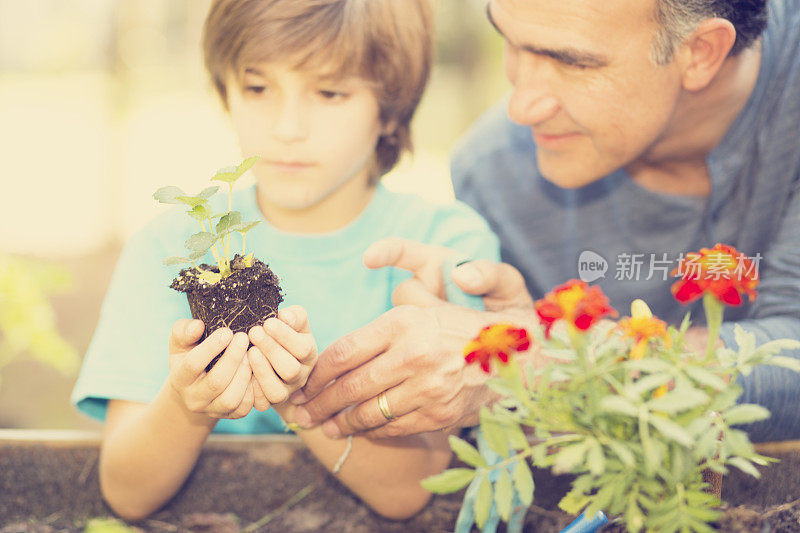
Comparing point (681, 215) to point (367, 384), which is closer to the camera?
point (367, 384)

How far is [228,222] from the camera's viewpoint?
84cm

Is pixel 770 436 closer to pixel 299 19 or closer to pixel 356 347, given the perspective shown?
pixel 356 347

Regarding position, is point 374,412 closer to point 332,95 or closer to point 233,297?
point 233,297

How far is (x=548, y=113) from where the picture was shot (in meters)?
1.30

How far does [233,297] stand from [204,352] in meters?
0.07

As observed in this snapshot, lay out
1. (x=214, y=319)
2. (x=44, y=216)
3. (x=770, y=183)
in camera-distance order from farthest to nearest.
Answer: (x=44, y=216), (x=770, y=183), (x=214, y=319)

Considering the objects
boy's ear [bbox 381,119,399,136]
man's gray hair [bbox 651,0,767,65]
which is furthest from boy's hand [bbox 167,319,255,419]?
man's gray hair [bbox 651,0,767,65]

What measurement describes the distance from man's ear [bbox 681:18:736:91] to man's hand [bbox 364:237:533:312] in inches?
19.2

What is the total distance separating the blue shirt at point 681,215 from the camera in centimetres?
126

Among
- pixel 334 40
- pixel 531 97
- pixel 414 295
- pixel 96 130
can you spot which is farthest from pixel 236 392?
pixel 96 130

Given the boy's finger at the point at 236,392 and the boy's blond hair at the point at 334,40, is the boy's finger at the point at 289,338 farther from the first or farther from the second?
the boy's blond hair at the point at 334,40

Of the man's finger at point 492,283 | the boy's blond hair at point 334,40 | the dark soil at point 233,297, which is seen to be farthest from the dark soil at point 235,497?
the boy's blond hair at point 334,40

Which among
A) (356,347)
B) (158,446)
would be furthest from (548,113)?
(158,446)

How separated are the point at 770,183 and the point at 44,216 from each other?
9.51 feet
